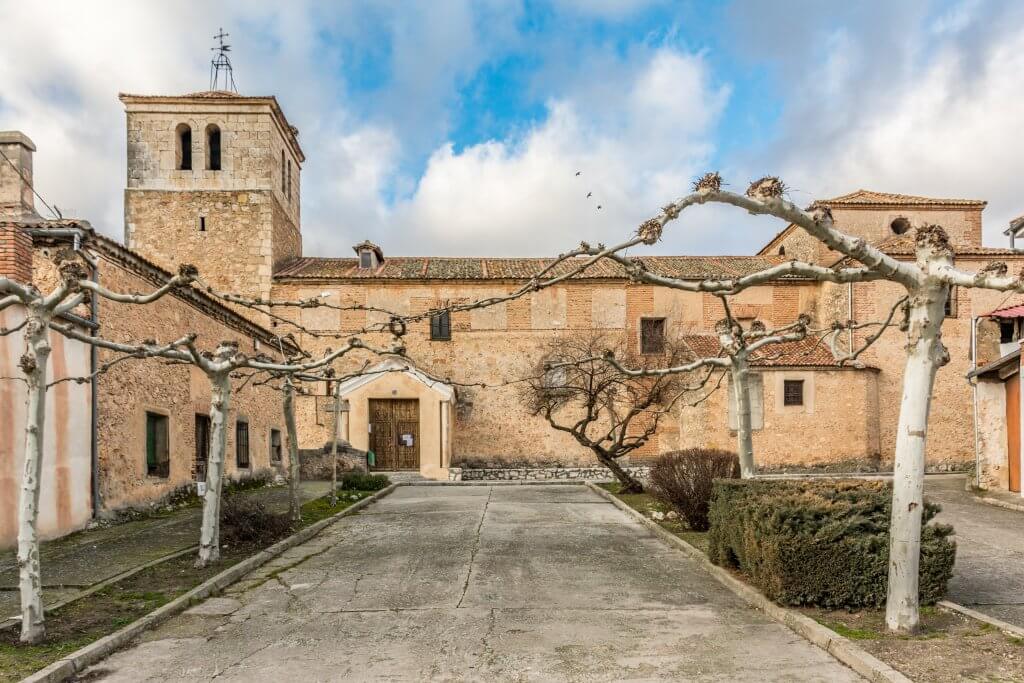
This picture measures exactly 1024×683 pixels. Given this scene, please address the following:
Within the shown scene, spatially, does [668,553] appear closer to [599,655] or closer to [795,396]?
[599,655]

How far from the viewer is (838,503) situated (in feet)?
23.6

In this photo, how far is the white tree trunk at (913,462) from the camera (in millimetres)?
6191

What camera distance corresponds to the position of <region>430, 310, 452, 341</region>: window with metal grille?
3234 cm

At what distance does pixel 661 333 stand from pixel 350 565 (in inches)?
955

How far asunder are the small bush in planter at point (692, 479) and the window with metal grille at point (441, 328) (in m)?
19.6

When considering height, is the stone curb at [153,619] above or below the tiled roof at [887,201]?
below

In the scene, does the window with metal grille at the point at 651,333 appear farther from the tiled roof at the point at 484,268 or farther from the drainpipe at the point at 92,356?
the drainpipe at the point at 92,356

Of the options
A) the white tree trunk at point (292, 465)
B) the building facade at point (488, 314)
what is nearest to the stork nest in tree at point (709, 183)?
the white tree trunk at point (292, 465)

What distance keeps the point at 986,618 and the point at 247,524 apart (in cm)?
905

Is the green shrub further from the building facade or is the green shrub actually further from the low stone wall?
the low stone wall

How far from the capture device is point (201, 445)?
19.2 meters

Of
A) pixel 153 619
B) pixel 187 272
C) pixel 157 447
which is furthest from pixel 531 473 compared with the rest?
pixel 187 272

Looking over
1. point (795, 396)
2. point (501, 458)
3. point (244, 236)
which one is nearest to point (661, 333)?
point (795, 396)

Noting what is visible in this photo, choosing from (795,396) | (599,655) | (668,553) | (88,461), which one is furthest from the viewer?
(795,396)
